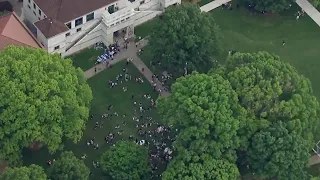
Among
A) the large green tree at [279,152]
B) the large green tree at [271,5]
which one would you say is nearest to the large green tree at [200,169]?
the large green tree at [279,152]

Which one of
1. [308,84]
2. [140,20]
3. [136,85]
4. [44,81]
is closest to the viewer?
[44,81]

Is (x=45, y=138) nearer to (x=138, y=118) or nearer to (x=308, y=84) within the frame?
(x=138, y=118)

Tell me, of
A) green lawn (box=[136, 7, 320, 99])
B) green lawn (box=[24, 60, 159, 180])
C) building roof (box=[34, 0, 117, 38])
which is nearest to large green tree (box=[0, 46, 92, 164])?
green lawn (box=[24, 60, 159, 180])

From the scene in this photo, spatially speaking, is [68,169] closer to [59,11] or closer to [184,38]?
[184,38]

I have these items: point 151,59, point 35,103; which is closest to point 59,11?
point 151,59

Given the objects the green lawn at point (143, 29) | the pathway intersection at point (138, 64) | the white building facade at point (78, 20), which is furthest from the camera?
the green lawn at point (143, 29)

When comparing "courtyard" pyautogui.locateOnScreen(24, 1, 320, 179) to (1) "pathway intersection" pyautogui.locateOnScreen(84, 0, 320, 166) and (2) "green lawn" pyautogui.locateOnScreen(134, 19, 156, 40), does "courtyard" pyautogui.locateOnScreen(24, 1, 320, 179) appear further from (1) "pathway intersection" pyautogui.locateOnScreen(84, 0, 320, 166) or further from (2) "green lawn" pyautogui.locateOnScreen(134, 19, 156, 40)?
(1) "pathway intersection" pyautogui.locateOnScreen(84, 0, 320, 166)

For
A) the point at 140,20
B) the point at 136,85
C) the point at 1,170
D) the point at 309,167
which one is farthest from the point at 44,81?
the point at 309,167

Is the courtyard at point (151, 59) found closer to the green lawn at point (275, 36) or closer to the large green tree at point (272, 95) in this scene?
the green lawn at point (275, 36)
